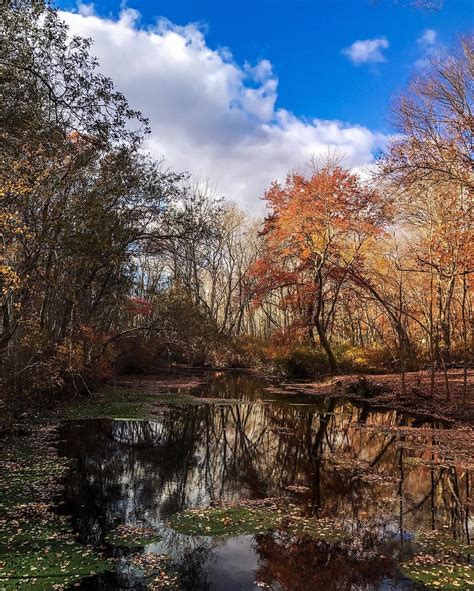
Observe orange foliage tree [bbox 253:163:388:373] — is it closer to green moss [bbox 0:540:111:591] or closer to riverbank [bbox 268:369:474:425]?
riverbank [bbox 268:369:474:425]

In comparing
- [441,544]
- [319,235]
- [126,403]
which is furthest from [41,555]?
[319,235]

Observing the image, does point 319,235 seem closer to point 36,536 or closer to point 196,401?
point 196,401

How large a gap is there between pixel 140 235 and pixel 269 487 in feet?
40.7

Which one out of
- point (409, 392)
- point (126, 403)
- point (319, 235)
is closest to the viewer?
point (126, 403)

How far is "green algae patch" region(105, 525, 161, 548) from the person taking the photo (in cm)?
625

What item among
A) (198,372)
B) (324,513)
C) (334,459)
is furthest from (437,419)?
(198,372)

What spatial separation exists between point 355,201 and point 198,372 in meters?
18.4

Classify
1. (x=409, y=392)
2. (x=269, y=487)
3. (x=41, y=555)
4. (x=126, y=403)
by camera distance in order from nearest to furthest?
(x=41, y=555), (x=269, y=487), (x=126, y=403), (x=409, y=392)

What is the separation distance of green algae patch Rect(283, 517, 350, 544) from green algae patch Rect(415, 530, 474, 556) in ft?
3.55

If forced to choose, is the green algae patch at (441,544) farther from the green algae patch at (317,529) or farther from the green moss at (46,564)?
the green moss at (46,564)

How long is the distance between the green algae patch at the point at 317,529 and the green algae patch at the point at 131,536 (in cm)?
199

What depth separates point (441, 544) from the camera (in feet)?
21.2

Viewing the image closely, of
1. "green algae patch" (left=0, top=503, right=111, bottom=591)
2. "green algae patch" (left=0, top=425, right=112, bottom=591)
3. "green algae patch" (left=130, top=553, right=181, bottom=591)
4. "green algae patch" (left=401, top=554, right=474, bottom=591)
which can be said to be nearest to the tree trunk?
"green algae patch" (left=0, top=425, right=112, bottom=591)

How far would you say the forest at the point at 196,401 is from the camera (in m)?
6.18
